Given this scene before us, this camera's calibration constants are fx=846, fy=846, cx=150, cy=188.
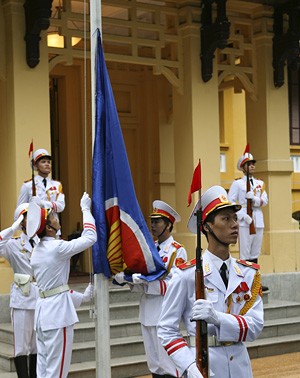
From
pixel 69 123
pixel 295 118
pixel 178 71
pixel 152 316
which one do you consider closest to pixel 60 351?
pixel 152 316

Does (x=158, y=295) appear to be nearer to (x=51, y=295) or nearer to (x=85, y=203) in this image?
(x=51, y=295)

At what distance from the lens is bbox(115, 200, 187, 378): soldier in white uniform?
316 inches

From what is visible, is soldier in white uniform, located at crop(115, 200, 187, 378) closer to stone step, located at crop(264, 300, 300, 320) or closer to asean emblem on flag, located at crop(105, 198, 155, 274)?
asean emblem on flag, located at crop(105, 198, 155, 274)

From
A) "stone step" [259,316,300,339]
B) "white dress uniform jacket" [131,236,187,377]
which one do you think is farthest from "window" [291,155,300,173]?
"white dress uniform jacket" [131,236,187,377]

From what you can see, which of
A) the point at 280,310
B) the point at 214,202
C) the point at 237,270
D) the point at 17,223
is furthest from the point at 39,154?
the point at 237,270

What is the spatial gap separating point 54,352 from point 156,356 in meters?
1.13

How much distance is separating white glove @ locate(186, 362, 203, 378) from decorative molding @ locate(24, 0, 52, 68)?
7490mm

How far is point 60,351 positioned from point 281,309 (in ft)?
18.7

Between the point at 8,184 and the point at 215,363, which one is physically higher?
the point at 8,184

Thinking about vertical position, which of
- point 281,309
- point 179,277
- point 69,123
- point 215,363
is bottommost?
point 281,309

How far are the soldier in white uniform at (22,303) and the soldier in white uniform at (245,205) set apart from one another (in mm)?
4275

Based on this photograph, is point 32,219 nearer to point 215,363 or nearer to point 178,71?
point 215,363

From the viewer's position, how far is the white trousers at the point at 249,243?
1262cm

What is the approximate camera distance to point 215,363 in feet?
15.4
